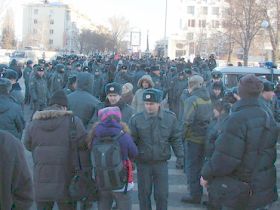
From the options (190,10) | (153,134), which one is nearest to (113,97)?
(153,134)

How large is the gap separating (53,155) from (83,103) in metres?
1.93

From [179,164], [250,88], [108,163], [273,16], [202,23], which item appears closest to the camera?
[250,88]

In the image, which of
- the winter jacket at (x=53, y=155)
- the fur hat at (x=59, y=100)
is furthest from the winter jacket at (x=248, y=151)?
the fur hat at (x=59, y=100)

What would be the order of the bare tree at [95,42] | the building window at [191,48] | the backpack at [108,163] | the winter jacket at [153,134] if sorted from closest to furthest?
the backpack at [108,163] < the winter jacket at [153,134] < the bare tree at [95,42] < the building window at [191,48]

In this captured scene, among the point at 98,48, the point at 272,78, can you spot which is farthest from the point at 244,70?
the point at 98,48

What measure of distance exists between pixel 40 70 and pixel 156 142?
9791mm

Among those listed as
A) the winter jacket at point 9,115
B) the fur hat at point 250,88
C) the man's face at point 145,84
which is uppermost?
the fur hat at point 250,88

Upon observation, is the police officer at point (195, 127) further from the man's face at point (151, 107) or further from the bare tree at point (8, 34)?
the bare tree at point (8, 34)

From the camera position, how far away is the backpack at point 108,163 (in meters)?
5.56

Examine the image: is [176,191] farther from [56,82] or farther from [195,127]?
[56,82]

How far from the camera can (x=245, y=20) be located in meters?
45.5

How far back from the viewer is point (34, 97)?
15.5m

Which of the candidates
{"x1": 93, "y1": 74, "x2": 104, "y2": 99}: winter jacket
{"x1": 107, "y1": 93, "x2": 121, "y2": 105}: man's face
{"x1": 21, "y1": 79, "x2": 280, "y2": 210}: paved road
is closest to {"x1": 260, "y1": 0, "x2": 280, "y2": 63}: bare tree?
{"x1": 93, "y1": 74, "x2": 104, "y2": 99}: winter jacket

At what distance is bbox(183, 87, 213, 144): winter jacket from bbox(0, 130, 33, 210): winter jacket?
4.31m
